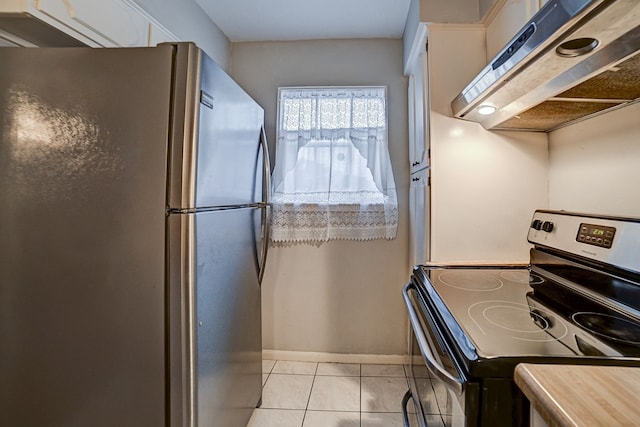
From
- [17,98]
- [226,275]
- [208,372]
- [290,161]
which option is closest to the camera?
[17,98]

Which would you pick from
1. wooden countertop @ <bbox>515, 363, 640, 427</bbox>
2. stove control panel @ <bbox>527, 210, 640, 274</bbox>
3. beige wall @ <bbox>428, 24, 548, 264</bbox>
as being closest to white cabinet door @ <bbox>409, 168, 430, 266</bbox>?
beige wall @ <bbox>428, 24, 548, 264</bbox>

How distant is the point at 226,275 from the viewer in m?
1.27

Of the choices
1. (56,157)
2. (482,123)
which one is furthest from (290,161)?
(56,157)

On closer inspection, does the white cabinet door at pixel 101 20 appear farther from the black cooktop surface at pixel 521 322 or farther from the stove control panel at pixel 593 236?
the stove control panel at pixel 593 236

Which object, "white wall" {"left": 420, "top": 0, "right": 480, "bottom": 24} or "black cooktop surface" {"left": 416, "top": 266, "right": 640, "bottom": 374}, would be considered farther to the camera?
"white wall" {"left": 420, "top": 0, "right": 480, "bottom": 24}

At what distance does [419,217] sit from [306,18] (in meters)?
1.51

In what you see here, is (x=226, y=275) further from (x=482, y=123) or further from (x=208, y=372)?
(x=482, y=123)

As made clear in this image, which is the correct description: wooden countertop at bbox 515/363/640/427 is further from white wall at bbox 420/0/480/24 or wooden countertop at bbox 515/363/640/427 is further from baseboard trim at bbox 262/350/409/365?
baseboard trim at bbox 262/350/409/365

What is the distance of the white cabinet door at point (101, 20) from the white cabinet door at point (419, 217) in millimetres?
1516

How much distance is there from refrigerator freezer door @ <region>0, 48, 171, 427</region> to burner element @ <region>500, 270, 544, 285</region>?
1309 millimetres

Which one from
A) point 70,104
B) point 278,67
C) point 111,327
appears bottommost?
point 111,327

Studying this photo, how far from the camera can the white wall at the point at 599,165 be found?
3.55 feet

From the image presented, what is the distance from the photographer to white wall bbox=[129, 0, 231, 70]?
5.24ft

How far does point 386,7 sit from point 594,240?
1717 mm
